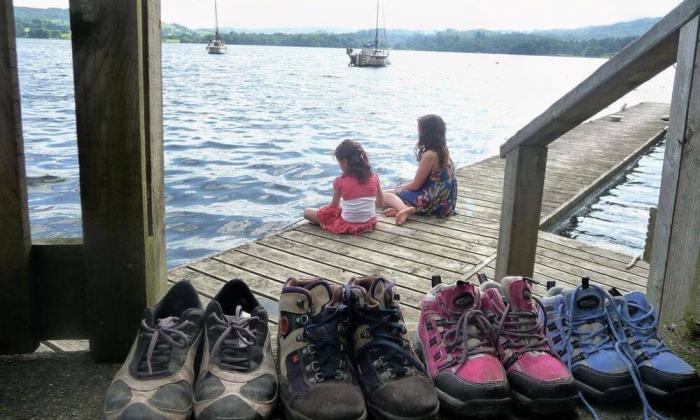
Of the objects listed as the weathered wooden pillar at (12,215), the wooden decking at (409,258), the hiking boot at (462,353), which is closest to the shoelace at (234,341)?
the hiking boot at (462,353)

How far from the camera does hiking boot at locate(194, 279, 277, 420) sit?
1407 mm

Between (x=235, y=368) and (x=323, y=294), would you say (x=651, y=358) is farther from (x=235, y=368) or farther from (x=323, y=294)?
(x=235, y=368)

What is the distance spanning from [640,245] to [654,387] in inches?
234

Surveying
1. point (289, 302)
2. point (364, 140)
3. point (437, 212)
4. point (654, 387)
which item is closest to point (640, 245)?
point (437, 212)

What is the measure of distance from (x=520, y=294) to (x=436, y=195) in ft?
15.1

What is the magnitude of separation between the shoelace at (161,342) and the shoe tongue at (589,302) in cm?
110

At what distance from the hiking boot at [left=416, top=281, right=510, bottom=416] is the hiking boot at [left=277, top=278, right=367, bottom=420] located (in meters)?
0.24

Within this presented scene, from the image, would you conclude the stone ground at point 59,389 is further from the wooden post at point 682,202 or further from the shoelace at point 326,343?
the wooden post at point 682,202

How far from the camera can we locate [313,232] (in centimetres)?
570

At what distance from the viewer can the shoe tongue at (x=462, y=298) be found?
1692mm

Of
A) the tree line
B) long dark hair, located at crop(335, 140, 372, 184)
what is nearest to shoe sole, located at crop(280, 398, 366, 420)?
long dark hair, located at crop(335, 140, 372, 184)

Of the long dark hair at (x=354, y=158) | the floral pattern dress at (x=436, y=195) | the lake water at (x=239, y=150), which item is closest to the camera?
the long dark hair at (x=354, y=158)

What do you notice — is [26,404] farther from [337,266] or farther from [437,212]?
[437,212]

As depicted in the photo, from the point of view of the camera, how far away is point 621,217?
806 cm
